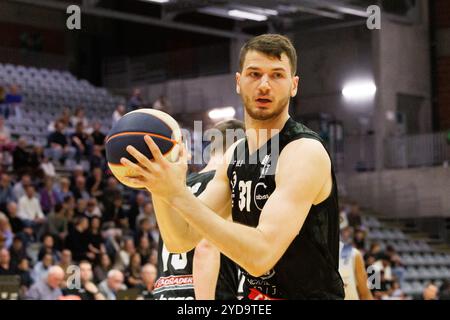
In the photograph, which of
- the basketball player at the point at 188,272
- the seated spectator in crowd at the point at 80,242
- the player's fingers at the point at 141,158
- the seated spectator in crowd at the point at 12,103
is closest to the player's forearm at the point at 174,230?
the player's fingers at the point at 141,158

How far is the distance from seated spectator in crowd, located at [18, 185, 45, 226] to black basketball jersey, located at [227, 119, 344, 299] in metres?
11.1

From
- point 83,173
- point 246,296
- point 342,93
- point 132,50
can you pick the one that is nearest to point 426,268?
point 342,93

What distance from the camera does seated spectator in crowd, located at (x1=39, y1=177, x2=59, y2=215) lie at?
51.0 feet

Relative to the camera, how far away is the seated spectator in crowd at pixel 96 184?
1677 cm

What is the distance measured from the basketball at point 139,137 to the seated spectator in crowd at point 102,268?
404 inches

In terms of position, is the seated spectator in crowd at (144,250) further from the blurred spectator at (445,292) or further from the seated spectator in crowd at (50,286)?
the blurred spectator at (445,292)

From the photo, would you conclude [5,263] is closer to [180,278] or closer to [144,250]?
[144,250]

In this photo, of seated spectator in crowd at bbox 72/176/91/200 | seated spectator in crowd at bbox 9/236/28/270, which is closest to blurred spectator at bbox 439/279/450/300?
seated spectator in crowd at bbox 72/176/91/200

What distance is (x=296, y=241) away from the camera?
13.8 ft

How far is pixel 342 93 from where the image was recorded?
27719 mm

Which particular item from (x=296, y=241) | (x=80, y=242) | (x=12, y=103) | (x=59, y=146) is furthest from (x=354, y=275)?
(x=12, y=103)

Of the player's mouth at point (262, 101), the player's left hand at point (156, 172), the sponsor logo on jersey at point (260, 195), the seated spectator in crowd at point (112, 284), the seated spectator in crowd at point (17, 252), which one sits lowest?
the seated spectator in crowd at point (112, 284)

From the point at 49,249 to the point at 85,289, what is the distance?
6.11 feet

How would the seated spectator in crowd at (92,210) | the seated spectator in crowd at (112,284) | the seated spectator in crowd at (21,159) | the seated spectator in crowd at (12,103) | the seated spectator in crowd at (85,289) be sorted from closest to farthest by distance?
the seated spectator in crowd at (85,289), the seated spectator in crowd at (112,284), the seated spectator in crowd at (92,210), the seated spectator in crowd at (21,159), the seated spectator in crowd at (12,103)
